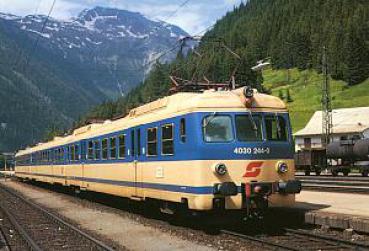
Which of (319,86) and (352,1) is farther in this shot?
(352,1)

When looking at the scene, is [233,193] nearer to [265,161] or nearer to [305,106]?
[265,161]

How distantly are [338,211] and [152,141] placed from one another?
214 inches

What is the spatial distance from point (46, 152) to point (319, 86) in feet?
368

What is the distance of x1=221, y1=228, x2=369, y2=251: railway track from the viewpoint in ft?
39.4

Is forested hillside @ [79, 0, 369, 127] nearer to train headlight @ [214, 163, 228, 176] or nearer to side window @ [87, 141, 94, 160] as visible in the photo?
side window @ [87, 141, 94, 160]

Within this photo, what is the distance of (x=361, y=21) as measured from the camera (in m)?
152

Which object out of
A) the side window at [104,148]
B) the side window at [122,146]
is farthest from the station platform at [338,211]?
the side window at [104,148]

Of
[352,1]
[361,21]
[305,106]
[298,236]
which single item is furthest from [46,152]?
[352,1]

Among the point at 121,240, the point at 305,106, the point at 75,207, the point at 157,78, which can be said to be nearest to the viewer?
the point at 121,240

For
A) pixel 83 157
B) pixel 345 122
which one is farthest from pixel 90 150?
pixel 345 122

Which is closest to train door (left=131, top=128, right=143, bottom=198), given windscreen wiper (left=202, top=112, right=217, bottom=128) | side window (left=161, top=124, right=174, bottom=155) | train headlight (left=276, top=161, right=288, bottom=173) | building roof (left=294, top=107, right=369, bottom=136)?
side window (left=161, top=124, right=174, bottom=155)

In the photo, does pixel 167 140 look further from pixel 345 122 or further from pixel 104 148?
pixel 345 122

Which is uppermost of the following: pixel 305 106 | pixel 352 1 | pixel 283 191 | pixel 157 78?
pixel 352 1

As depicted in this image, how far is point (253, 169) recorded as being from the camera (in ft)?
47.6
